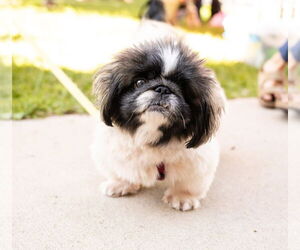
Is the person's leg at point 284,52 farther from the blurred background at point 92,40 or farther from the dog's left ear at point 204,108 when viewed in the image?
the dog's left ear at point 204,108

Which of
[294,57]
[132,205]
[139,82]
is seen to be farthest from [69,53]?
[139,82]

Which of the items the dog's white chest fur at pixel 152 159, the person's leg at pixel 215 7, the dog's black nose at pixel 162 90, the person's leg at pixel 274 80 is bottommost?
the person's leg at pixel 215 7

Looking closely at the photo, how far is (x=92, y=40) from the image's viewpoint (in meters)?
6.00

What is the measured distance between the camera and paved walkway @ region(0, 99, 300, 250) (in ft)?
6.54

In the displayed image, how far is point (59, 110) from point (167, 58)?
1969 mm

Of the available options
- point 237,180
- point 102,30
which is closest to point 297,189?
point 237,180

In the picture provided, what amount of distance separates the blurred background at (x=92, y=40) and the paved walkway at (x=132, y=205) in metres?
0.72

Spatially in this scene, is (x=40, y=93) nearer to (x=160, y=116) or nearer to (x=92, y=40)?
(x=92, y=40)

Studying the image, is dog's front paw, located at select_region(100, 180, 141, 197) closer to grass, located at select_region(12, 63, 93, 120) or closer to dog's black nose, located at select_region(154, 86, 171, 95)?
dog's black nose, located at select_region(154, 86, 171, 95)

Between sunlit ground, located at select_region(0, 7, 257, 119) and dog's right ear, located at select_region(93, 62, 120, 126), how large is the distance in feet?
3.28

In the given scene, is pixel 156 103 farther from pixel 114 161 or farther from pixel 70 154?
pixel 70 154

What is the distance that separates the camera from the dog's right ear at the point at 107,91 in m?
1.98

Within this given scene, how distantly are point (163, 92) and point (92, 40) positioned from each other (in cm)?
436

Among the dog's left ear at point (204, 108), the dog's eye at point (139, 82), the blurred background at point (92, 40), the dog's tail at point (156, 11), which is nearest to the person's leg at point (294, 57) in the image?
the blurred background at point (92, 40)
